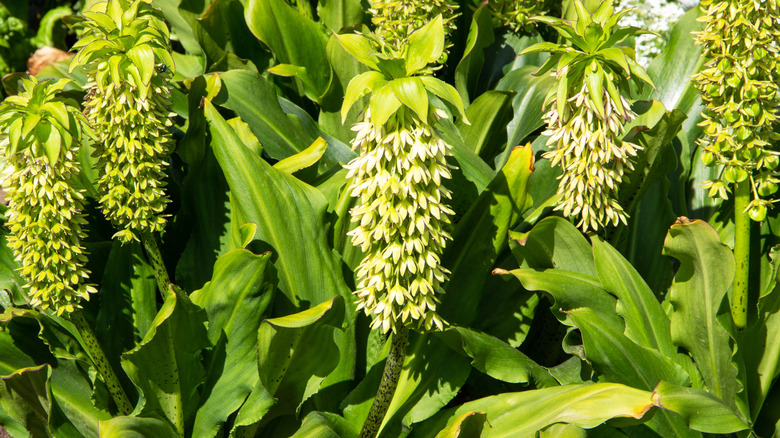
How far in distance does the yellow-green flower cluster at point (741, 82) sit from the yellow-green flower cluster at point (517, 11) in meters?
1.77

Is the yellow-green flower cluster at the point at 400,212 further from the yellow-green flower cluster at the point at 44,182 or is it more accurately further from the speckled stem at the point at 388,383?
the yellow-green flower cluster at the point at 44,182

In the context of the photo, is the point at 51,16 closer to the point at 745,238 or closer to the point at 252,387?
the point at 252,387

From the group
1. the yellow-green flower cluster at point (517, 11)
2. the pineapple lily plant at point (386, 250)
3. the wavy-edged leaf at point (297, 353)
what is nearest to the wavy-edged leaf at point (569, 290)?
the pineapple lily plant at point (386, 250)

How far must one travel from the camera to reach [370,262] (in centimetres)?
203

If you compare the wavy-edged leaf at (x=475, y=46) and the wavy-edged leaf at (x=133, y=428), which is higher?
the wavy-edged leaf at (x=475, y=46)

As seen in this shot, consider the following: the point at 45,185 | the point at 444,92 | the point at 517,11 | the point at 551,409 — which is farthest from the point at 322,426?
the point at 517,11

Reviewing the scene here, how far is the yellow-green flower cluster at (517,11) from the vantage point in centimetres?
411

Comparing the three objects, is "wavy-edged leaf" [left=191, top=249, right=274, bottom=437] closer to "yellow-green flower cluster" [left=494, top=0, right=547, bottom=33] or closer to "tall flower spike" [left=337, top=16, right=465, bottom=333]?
"tall flower spike" [left=337, top=16, right=465, bottom=333]

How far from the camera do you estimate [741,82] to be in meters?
2.35

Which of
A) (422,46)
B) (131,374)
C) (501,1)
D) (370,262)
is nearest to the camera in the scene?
(422,46)

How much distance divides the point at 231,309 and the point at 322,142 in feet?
2.81

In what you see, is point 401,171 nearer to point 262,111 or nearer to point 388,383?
point 388,383

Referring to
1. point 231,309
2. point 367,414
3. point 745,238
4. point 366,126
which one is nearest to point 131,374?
point 231,309

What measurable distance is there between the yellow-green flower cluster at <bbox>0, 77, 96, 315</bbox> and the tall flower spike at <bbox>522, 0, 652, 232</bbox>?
1552 millimetres
